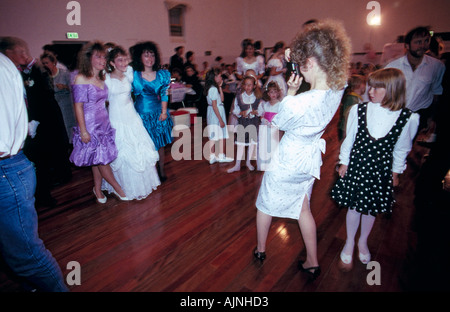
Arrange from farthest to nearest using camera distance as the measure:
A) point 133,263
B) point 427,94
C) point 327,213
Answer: point 427,94, point 327,213, point 133,263

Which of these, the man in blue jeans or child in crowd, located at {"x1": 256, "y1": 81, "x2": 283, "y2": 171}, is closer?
the man in blue jeans

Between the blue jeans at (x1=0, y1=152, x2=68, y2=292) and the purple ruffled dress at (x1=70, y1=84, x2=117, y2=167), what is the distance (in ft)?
3.97

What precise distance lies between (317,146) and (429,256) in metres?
1.40

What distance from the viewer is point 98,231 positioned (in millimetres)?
2340

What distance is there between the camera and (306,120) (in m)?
1.38

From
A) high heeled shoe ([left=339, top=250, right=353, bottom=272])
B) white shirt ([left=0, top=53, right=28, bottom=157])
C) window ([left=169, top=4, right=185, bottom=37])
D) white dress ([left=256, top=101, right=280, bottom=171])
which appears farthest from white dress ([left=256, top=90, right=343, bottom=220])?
window ([left=169, top=4, right=185, bottom=37])

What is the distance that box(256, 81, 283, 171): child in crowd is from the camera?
297cm

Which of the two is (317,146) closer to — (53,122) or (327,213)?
(327,213)

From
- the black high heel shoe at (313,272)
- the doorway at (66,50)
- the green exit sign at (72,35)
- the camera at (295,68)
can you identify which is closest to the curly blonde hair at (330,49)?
the camera at (295,68)

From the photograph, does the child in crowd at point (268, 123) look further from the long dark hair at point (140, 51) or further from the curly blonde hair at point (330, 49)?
the curly blonde hair at point (330, 49)

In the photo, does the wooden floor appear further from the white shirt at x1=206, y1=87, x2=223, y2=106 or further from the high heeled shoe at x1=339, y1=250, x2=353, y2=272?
the white shirt at x1=206, y1=87, x2=223, y2=106

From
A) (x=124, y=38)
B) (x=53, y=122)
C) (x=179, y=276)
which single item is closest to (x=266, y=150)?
(x=179, y=276)

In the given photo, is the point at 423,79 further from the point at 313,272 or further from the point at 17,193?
the point at 17,193

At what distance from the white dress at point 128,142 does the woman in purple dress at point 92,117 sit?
3.1 inches
